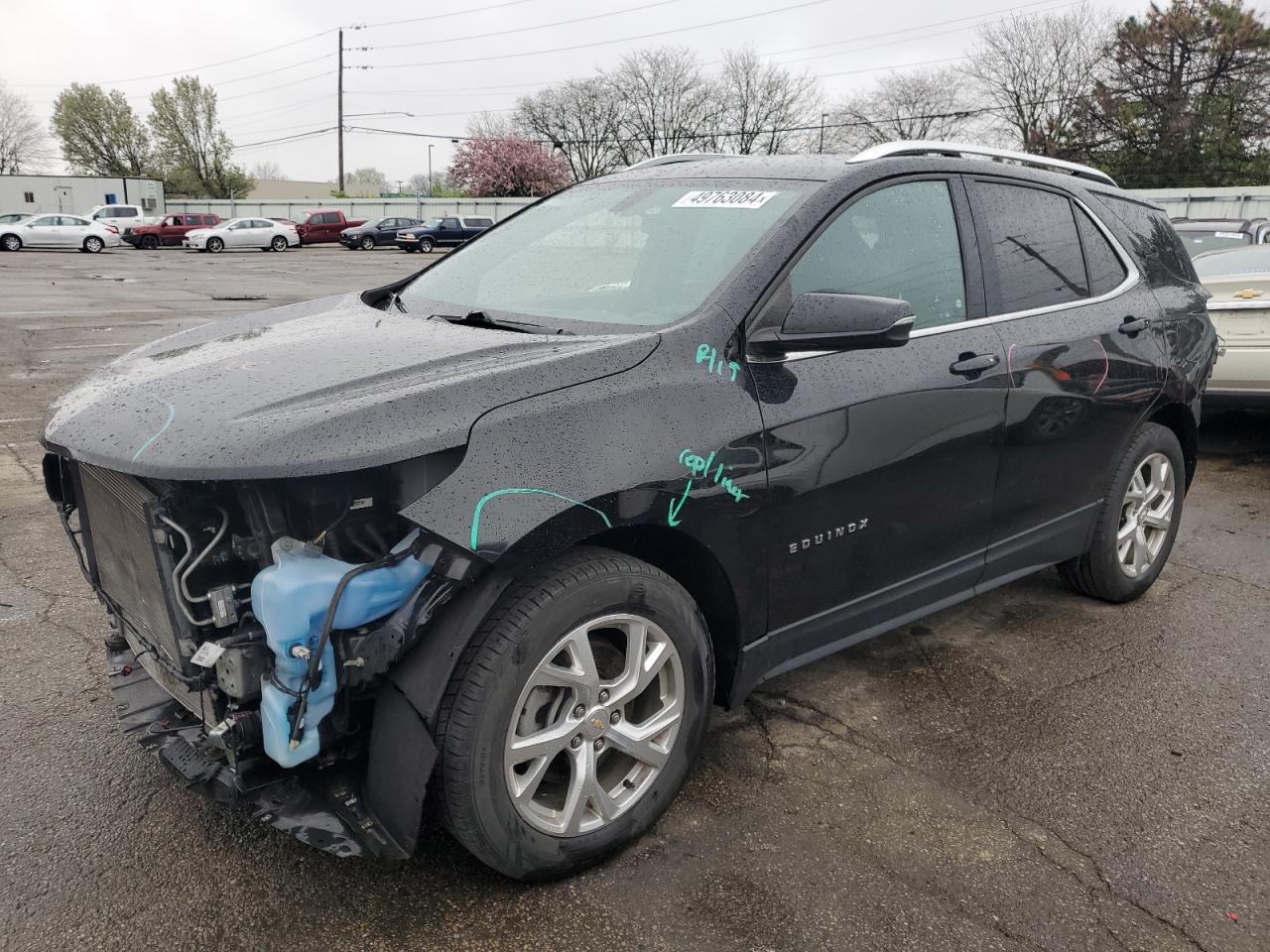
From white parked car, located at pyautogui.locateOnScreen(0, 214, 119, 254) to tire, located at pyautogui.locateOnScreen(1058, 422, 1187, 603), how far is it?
39.7m

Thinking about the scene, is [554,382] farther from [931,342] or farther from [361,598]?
[931,342]

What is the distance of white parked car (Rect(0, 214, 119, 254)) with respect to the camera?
34719 mm

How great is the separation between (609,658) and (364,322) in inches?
53.1

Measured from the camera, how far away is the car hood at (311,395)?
2012 mm

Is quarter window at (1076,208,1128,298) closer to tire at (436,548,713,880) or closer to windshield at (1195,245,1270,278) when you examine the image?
tire at (436,548,713,880)

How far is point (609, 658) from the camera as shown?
2.44 meters

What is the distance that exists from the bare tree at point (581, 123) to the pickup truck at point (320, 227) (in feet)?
87.5

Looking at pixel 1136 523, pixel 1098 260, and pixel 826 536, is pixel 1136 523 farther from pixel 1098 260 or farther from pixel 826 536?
pixel 826 536

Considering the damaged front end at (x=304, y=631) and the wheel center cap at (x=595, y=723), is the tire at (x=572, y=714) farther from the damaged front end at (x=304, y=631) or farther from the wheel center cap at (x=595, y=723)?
the damaged front end at (x=304, y=631)

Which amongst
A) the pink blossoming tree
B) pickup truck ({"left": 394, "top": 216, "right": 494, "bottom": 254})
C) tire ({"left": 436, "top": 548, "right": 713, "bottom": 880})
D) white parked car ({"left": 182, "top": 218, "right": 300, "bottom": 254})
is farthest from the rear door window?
the pink blossoming tree

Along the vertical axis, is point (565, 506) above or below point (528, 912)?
above

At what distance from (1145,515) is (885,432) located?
203 cm

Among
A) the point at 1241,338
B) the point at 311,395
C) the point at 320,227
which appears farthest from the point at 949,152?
the point at 320,227

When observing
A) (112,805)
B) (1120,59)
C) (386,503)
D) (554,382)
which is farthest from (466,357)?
(1120,59)
